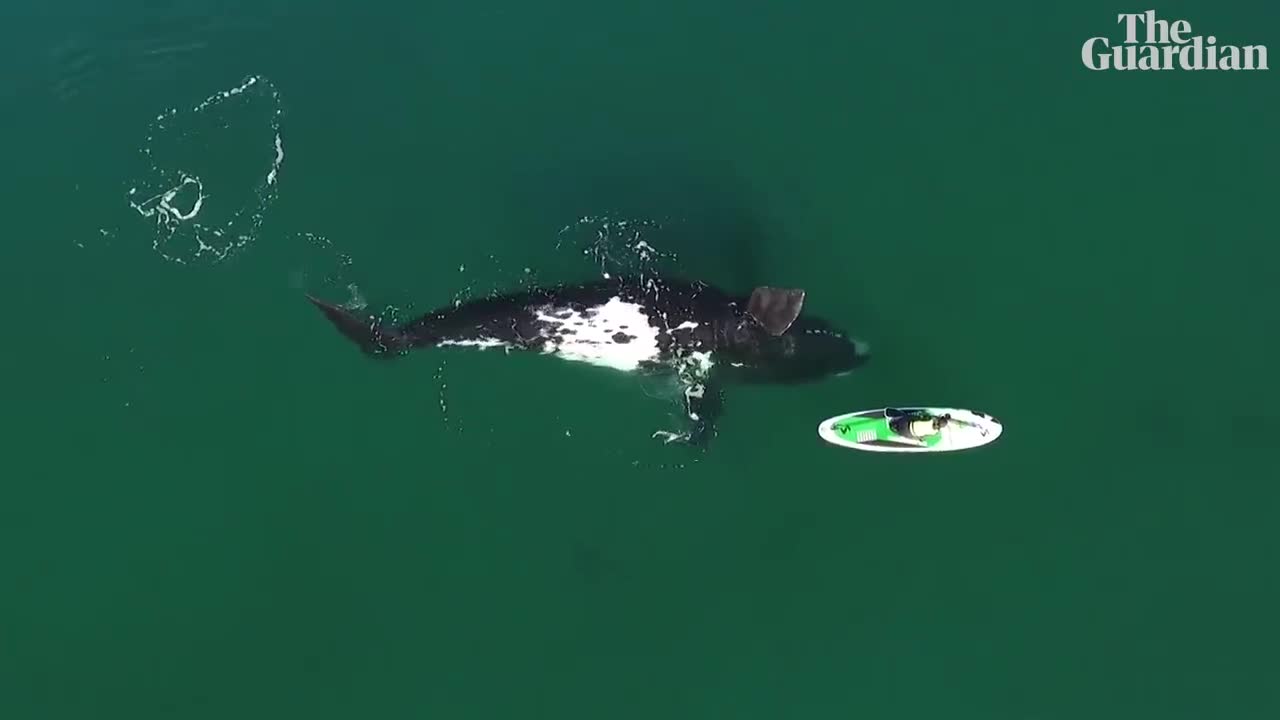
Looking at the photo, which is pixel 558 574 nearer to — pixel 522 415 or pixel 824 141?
pixel 522 415

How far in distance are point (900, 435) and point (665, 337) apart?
29.8 ft

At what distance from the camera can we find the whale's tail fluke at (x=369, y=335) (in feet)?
108

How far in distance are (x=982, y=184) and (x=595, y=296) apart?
15.2 metres

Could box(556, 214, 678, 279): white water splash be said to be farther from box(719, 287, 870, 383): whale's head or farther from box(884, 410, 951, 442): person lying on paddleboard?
box(884, 410, 951, 442): person lying on paddleboard

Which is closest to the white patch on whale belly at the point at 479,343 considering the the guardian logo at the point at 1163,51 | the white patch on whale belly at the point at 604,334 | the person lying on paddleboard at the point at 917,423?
the white patch on whale belly at the point at 604,334

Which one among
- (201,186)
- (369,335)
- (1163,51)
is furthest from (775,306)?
(201,186)

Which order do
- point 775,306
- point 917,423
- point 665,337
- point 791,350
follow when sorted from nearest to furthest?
point 917,423 < point 775,306 < point 665,337 < point 791,350

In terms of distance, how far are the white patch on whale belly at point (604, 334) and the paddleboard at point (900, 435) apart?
23.6 ft

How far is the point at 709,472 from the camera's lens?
3256cm

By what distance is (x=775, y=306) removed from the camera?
31547mm

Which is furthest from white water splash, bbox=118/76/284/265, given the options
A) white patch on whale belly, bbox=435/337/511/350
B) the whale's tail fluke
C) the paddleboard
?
the paddleboard

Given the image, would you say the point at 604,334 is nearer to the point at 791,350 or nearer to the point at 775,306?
the point at 775,306

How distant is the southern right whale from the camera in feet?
108

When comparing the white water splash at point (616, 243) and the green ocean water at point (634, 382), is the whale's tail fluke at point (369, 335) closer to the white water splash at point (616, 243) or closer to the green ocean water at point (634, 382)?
the green ocean water at point (634, 382)
